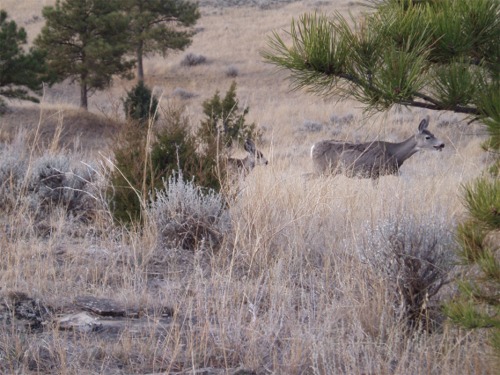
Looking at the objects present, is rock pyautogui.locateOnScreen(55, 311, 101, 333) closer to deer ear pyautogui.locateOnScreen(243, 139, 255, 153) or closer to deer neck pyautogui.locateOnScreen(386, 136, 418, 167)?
deer ear pyautogui.locateOnScreen(243, 139, 255, 153)

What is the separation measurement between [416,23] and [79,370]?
222 cm

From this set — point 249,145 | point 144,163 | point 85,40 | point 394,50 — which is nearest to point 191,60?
point 85,40

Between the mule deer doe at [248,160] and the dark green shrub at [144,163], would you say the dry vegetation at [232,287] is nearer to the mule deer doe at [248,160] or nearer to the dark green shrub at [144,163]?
the dark green shrub at [144,163]

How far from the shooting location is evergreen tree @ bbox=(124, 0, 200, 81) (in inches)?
1418

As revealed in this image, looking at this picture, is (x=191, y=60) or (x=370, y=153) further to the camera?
(x=191, y=60)

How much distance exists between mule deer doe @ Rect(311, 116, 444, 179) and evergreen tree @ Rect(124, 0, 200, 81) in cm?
2501

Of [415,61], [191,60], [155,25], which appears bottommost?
[191,60]

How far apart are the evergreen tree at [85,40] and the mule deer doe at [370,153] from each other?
18.7m

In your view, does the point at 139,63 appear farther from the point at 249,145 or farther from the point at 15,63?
the point at 249,145

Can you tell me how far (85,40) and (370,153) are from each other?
20.4 metres

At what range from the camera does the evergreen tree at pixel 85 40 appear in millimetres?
29156

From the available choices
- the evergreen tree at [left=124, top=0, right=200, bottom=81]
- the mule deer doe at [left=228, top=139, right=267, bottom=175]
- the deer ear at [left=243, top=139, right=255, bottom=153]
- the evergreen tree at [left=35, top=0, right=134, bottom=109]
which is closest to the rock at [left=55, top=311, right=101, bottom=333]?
the mule deer doe at [left=228, top=139, right=267, bottom=175]

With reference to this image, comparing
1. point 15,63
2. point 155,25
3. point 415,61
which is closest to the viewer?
point 415,61

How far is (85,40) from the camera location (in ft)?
97.1
